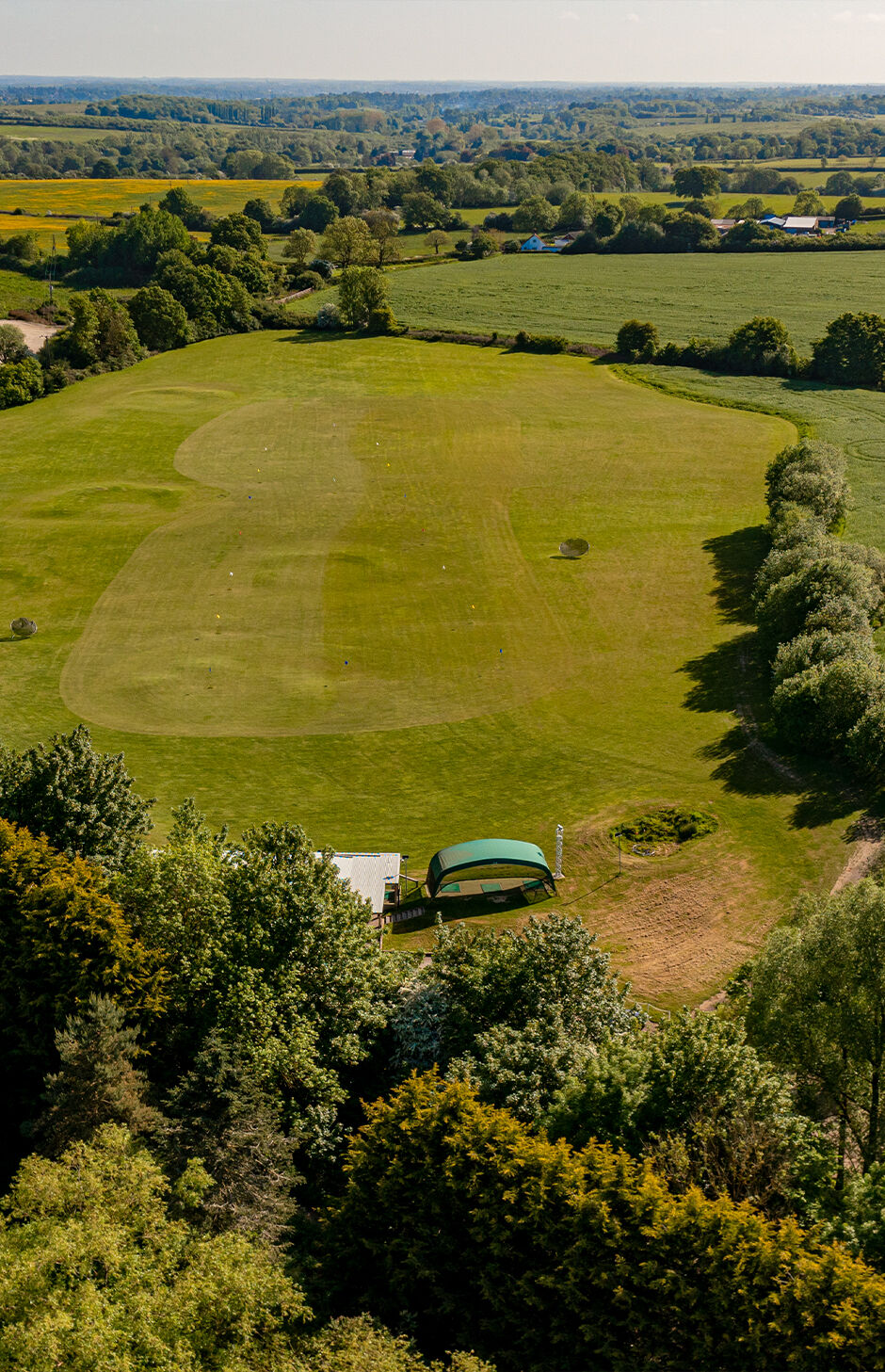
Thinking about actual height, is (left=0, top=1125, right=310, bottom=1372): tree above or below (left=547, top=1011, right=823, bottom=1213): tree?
below

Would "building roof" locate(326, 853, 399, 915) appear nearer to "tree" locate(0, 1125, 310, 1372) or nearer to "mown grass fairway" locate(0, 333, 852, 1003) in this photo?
"mown grass fairway" locate(0, 333, 852, 1003)

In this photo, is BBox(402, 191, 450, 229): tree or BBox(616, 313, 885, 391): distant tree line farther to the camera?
BBox(402, 191, 450, 229): tree

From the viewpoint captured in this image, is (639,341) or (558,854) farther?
(639,341)

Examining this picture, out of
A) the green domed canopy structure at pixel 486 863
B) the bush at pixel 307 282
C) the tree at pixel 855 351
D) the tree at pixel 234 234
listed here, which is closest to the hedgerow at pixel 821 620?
the green domed canopy structure at pixel 486 863

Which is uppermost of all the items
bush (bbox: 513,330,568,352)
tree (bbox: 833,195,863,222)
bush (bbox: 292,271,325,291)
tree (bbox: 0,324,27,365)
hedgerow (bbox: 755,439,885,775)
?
tree (bbox: 833,195,863,222)

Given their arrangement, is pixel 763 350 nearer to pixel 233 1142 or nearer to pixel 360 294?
pixel 360 294

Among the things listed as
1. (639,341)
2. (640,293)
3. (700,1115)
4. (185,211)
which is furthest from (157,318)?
(700,1115)

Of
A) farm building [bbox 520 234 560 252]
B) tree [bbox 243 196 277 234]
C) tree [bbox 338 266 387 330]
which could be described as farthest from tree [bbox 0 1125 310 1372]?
tree [bbox 243 196 277 234]

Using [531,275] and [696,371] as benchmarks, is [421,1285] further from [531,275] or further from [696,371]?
[531,275]
